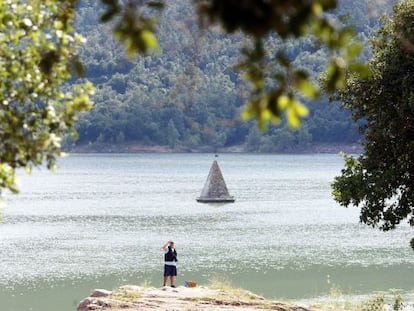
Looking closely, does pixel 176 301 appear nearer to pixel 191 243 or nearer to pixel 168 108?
pixel 191 243

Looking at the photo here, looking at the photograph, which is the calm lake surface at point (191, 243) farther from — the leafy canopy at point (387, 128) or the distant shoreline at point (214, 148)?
the distant shoreline at point (214, 148)

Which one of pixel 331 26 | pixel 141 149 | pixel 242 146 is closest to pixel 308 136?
pixel 242 146

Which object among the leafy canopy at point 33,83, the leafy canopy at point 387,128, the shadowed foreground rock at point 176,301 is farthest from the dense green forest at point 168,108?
the leafy canopy at point 33,83

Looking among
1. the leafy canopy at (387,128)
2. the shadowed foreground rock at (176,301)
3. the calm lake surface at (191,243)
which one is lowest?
the calm lake surface at (191,243)

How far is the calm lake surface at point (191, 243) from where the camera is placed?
132 ft

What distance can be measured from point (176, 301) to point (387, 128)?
641cm

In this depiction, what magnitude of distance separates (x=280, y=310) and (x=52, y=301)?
14582 millimetres

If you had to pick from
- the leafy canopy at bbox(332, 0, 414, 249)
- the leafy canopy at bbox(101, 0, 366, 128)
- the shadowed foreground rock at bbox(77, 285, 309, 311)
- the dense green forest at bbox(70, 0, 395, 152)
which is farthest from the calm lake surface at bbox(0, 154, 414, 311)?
the dense green forest at bbox(70, 0, 395, 152)

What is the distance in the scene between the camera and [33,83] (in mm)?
8852

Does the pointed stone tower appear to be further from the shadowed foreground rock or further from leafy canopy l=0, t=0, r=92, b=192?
leafy canopy l=0, t=0, r=92, b=192

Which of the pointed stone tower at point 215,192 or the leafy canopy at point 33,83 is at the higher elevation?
the leafy canopy at point 33,83

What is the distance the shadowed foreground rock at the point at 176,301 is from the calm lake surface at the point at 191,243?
1003cm

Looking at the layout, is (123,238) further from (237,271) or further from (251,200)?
(251,200)

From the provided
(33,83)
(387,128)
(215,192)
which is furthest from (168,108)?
(33,83)
